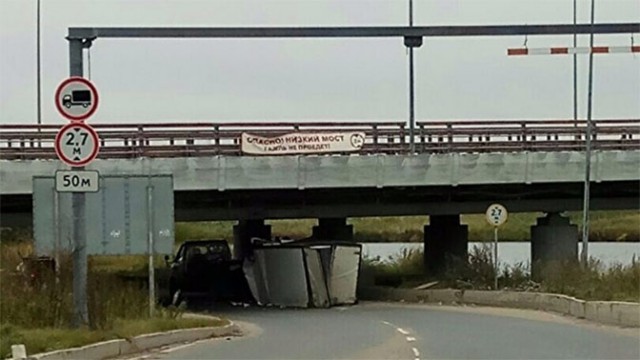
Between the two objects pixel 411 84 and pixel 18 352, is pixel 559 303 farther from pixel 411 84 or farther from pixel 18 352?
pixel 18 352

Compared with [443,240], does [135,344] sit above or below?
above

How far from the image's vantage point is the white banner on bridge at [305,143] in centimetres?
3844

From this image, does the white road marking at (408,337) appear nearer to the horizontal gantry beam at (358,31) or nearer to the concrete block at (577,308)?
the concrete block at (577,308)

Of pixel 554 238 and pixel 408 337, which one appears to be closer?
pixel 408 337

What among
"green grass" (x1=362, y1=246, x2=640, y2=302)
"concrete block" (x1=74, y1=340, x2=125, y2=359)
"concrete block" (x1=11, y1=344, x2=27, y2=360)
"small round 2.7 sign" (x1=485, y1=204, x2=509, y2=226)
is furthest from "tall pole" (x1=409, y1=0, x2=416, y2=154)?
"concrete block" (x1=11, y1=344, x2=27, y2=360)

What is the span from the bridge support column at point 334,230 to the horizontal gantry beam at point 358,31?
710 inches

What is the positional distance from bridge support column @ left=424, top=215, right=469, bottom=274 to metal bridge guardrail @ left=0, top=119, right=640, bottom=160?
21.2 ft

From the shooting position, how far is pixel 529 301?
3509 cm

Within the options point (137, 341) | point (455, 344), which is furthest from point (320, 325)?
point (137, 341)

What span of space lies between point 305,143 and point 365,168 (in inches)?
74.1

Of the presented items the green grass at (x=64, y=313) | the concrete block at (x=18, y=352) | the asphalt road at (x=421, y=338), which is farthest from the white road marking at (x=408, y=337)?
the concrete block at (x=18, y=352)

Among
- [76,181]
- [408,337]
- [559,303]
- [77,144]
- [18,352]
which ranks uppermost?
[77,144]

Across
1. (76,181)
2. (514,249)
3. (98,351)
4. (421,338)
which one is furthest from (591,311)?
(514,249)

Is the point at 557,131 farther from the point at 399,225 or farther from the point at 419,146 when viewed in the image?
the point at 399,225
